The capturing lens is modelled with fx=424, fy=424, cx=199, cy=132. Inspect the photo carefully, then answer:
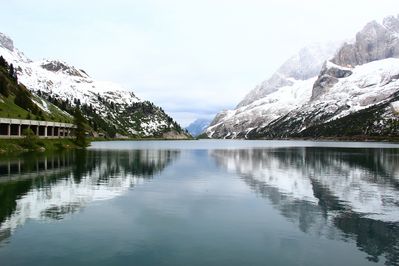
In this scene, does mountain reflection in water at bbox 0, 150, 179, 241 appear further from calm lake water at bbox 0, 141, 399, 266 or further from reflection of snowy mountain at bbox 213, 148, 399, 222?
reflection of snowy mountain at bbox 213, 148, 399, 222

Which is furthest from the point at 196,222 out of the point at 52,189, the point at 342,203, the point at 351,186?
the point at 351,186

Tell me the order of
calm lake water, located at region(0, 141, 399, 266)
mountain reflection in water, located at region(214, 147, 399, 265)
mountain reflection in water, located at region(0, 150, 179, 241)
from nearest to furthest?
calm lake water, located at region(0, 141, 399, 266), mountain reflection in water, located at region(214, 147, 399, 265), mountain reflection in water, located at region(0, 150, 179, 241)

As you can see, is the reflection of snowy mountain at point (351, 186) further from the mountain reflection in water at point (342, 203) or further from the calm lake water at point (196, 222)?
the calm lake water at point (196, 222)

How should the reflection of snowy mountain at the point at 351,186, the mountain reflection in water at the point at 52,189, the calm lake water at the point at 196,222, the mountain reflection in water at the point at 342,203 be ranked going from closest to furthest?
1. the calm lake water at the point at 196,222
2. the mountain reflection in water at the point at 342,203
3. the mountain reflection in water at the point at 52,189
4. the reflection of snowy mountain at the point at 351,186

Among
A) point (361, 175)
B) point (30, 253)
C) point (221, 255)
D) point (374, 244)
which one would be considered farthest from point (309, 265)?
point (361, 175)

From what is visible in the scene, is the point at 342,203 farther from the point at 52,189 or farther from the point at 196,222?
the point at 52,189

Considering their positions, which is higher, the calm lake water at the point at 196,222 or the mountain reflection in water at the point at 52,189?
the mountain reflection in water at the point at 52,189

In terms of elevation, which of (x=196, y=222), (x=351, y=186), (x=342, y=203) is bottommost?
(x=196, y=222)

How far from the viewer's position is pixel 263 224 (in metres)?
42.4

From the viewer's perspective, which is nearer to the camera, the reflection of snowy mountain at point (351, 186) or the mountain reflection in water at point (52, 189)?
the mountain reflection in water at point (52, 189)

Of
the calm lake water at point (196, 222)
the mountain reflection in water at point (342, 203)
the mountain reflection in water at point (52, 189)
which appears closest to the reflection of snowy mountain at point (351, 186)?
the mountain reflection in water at point (342, 203)

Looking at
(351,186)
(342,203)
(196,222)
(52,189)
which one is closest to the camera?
(196,222)

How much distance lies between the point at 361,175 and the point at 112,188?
172 ft

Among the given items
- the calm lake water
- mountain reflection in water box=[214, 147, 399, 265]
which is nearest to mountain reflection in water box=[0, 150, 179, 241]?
the calm lake water
